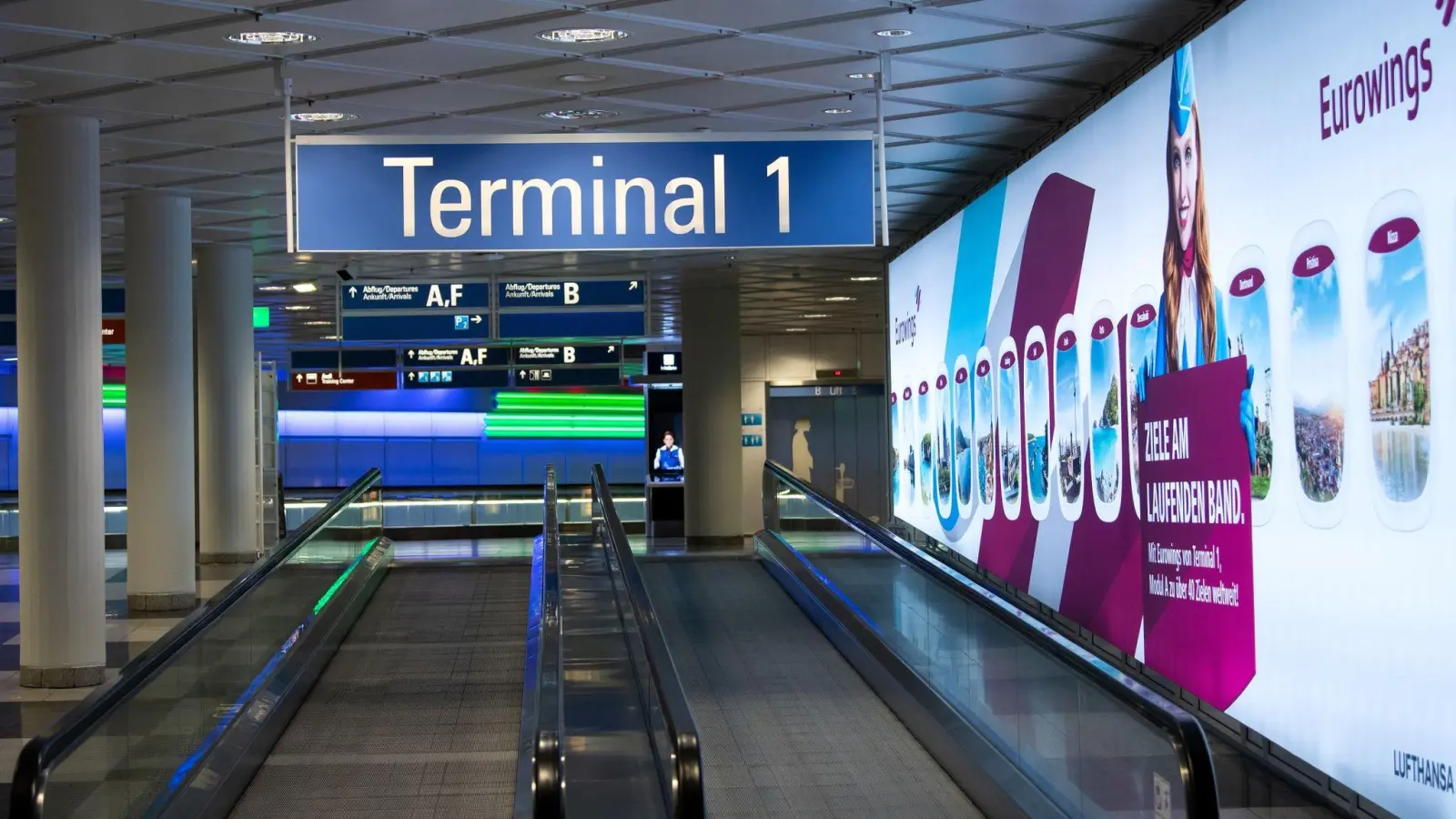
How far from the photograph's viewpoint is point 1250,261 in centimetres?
757

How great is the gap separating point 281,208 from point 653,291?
7853 millimetres

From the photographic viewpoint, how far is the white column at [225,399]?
16.4 metres

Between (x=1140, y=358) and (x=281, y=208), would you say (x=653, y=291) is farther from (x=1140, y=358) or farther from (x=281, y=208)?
(x=1140, y=358)

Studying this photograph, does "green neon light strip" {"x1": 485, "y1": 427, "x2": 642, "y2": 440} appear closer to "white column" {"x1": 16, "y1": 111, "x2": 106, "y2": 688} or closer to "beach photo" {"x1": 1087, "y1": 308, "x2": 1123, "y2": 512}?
"white column" {"x1": 16, "y1": 111, "x2": 106, "y2": 688}

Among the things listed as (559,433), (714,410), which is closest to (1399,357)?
(714,410)

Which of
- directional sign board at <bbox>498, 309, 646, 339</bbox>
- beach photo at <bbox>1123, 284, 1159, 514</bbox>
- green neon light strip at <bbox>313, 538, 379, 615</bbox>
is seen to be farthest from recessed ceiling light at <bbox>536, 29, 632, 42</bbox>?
directional sign board at <bbox>498, 309, 646, 339</bbox>

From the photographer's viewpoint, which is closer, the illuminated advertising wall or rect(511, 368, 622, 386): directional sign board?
the illuminated advertising wall

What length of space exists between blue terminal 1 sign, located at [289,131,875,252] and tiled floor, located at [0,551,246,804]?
3.13m

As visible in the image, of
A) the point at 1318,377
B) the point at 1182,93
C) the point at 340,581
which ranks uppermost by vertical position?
the point at 1182,93

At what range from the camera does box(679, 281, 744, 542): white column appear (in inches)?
842

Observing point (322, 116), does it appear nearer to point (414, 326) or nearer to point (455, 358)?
point (414, 326)

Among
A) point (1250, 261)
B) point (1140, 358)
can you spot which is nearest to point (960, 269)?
point (1140, 358)

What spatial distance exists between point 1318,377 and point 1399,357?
0.70 meters

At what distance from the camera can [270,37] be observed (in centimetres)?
841
